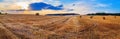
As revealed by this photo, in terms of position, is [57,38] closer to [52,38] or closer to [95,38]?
[52,38]

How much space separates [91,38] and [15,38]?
10.6 feet

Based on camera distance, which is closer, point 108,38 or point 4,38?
point 4,38

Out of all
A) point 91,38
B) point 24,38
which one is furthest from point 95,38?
point 24,38

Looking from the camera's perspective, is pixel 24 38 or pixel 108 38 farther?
pixel 108 38

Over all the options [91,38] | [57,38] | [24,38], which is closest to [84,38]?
[91,38]

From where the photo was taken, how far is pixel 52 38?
46.0 ft

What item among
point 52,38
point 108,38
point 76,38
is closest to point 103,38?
point 108,38

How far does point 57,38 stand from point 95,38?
1.71m

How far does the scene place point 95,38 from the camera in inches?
579

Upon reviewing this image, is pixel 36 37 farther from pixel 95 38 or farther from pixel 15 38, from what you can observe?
pixel 95 38

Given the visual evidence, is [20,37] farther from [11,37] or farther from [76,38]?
[76,38]

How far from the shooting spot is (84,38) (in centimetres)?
1455

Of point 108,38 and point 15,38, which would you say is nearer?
point 15,38

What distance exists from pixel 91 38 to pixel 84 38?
0.31 meters
